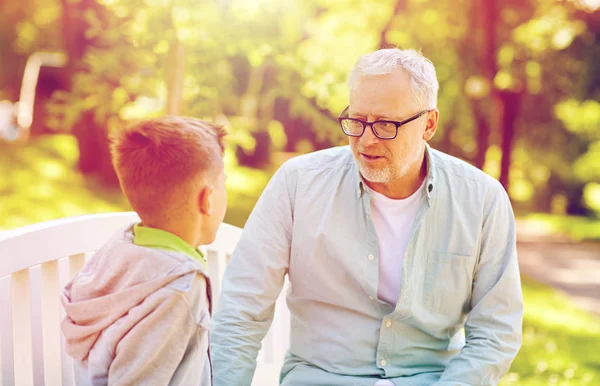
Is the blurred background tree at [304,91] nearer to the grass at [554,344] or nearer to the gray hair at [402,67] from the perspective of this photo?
the grass at [554,344]

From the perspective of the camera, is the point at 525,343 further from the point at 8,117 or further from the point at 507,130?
the point at 8,117

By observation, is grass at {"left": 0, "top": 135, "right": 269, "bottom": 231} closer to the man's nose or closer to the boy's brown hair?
the man's nose

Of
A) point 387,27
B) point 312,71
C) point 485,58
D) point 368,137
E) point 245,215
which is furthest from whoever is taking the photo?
point 485,58

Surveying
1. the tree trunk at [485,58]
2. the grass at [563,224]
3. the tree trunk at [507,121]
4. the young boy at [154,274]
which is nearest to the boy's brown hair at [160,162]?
the young boy at [154,274]

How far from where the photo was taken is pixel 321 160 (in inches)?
88.1

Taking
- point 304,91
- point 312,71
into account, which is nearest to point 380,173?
point 312,71

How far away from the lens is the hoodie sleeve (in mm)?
1345

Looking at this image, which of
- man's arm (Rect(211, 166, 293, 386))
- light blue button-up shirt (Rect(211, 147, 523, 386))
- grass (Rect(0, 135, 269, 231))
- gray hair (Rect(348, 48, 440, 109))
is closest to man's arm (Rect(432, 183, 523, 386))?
light blue button-up shirt (Rect(211, 147, 523, 386))

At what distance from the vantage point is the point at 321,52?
4.35m

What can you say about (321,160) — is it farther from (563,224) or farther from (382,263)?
(563,224)

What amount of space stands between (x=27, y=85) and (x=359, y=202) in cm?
564

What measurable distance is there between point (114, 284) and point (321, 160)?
971 millimetres

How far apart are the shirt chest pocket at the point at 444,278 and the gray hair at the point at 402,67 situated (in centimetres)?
46

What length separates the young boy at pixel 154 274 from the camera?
1.35m
